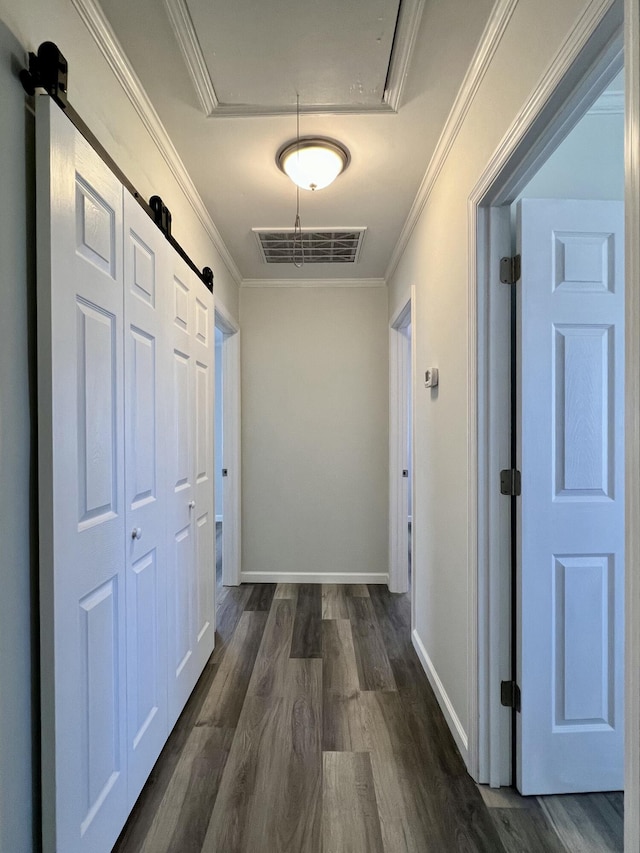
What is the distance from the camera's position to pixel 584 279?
154 centimetres

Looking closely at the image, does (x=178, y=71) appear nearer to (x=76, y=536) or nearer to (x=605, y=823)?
(x=76, y=536)

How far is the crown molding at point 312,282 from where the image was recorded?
145 inches

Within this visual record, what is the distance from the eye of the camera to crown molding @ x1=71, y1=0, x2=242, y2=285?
1289mm

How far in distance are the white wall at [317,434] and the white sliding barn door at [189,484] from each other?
3.87 feet

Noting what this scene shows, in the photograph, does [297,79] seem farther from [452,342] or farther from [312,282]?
[312,282]

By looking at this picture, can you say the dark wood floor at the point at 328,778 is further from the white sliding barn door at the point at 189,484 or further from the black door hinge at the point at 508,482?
the black door hinge at the point at 508,482

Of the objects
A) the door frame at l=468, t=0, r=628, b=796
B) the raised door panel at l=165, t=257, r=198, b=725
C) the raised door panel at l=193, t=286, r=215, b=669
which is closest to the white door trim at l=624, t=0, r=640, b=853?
the door frame at l=468, t=0, r=628, b=796

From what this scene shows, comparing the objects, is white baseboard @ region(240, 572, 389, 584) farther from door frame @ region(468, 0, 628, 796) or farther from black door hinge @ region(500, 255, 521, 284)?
black door hinge @ region(500, 255, 521, 284)

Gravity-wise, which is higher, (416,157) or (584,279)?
(416,157)

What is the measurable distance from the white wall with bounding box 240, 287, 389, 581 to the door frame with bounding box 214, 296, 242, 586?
10 cm

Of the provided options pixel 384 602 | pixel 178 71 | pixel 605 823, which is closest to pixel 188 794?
pixel 605 823

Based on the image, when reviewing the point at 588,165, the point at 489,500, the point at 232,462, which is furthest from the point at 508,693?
the point at 232,462

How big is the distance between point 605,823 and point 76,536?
73.0 inches

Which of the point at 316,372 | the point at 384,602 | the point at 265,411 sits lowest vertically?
the point at 384,602
